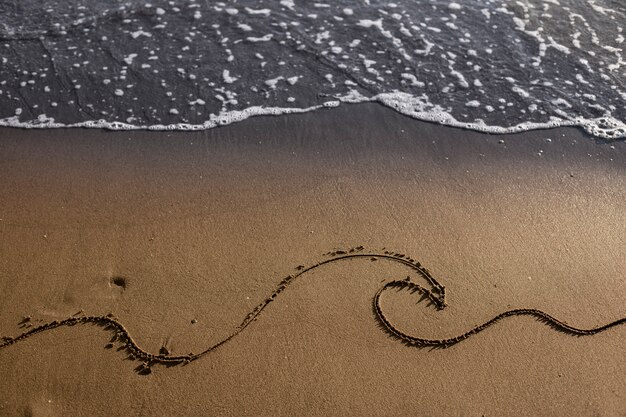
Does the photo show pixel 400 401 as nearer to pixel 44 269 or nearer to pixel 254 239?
pixel 254 239

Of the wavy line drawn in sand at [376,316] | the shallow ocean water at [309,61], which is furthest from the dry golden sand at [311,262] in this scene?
the shallow ocean water at [309,61]

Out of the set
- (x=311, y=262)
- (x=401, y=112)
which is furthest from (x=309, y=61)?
(x=311, y=262)

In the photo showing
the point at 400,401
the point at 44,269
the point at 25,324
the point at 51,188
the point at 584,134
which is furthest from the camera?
the point at 584,134

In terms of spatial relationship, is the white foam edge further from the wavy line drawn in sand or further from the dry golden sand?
the wavy line drawn in sand

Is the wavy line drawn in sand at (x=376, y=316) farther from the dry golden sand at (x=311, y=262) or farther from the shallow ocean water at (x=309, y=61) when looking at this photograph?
the shallow ocean water at (x=309, y=61)

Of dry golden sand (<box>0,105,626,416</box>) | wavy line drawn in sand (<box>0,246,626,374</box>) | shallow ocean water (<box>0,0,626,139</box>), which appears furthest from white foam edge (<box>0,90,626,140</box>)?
wavy line drawn in sand (<box>0,246,626,374</box>)

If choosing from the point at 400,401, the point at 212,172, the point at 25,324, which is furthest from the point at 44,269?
the point at 400,401
